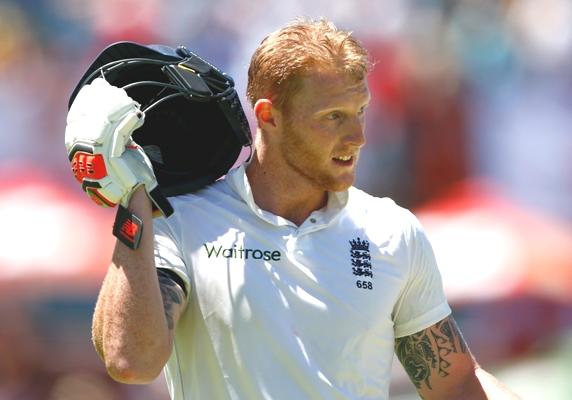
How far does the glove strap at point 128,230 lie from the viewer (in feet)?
9.57

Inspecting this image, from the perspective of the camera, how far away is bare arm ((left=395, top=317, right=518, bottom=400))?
10.9ft

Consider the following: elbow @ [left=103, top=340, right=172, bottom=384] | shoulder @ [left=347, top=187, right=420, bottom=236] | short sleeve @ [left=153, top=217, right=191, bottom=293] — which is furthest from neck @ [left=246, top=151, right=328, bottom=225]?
elbow @ [left=103, top=340, right=172, bottom=384]

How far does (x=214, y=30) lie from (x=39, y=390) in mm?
2561

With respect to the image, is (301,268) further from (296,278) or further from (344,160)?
(344,160)

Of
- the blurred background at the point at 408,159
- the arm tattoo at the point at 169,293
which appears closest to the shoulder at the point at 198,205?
the arm tattoo at the point at 169,293

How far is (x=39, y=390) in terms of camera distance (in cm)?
716

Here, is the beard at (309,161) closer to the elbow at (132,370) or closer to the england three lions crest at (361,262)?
the england three lions crest at (361,262)

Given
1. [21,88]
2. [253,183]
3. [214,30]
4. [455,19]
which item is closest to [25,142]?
[21,88]

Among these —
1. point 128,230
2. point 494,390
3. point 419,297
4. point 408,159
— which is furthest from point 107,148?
point 408,159

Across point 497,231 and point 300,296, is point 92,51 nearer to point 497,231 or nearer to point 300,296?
Result: point 497,231

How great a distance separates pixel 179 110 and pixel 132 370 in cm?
82

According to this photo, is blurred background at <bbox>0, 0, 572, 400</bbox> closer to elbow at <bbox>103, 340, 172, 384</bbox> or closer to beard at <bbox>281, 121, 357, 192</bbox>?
beard at <bbox>281, 121, 357, 192</bbox>

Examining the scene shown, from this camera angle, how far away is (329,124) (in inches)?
127

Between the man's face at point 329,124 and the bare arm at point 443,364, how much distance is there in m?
0.47
